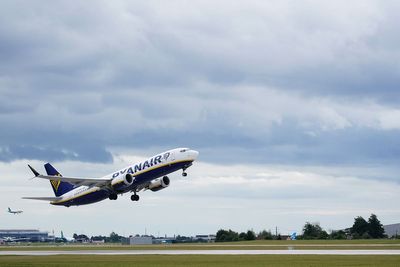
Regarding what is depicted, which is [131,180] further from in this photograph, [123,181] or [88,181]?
[88,181]

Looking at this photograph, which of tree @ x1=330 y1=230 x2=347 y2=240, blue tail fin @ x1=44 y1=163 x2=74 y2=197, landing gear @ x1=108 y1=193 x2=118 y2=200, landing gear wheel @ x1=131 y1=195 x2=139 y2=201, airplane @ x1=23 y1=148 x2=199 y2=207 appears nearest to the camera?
airplane @ x1=23 y1=148 x2=199 y2=207

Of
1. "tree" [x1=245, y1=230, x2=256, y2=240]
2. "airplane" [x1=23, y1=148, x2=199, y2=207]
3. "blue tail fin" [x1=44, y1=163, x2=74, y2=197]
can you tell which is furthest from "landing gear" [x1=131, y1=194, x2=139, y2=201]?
"tree" [x1=245, y1=230, x2=256, y2=240]

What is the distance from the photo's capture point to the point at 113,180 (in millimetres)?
103750

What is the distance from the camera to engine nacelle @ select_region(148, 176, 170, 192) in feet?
367

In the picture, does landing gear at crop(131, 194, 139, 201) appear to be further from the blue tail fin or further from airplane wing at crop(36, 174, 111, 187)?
the blue tail fin

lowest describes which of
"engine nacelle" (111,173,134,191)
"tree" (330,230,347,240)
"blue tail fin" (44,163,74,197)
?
"tree" (330,230,347,240)

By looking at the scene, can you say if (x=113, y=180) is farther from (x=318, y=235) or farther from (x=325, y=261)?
(x=318, y=235)

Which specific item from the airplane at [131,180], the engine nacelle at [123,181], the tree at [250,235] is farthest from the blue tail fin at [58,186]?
the tree at [250,235]

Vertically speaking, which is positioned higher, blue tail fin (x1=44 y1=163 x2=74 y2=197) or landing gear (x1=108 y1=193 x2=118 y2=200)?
blue tail fin (x1=44 y1=163 x2=74 y2=197)

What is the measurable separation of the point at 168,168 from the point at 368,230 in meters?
115

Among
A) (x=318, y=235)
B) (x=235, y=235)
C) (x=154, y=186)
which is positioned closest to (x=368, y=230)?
(x=318, y=235)

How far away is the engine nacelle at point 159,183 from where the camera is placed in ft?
367

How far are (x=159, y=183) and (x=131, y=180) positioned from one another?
10255 mm

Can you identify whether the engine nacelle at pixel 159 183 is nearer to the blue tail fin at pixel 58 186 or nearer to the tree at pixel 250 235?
the blue tail fin at pixel 58 186
